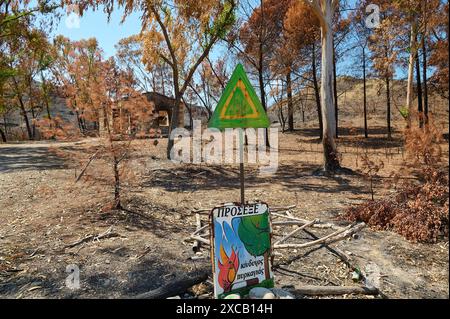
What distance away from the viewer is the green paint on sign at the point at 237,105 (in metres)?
3.29

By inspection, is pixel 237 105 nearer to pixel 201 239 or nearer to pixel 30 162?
pixel 201 239

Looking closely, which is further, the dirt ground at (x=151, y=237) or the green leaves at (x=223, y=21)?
the green leaves at (x=223, y=21)

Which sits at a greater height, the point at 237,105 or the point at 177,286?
the point at 237,105

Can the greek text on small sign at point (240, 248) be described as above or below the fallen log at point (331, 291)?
above

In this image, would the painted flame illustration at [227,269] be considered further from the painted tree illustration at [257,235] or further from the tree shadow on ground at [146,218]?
the tree shadow on ground at [146,218]

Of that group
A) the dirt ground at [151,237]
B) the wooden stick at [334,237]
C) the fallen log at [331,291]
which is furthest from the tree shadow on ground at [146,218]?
the fallen log at [331,291]

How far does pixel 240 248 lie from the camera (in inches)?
126

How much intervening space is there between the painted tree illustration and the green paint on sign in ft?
3.14

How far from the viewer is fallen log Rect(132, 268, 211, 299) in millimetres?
3311

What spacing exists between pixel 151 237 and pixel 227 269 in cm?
251

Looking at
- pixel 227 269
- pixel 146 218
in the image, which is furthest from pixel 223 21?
pixel 227 269

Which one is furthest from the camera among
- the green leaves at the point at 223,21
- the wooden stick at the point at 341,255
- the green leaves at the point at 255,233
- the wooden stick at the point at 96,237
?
the green leaves at the point at 223,21

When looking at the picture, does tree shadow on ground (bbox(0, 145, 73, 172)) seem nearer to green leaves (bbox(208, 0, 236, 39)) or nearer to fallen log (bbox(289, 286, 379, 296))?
green leaves (bbox(208, 0, 236, 39))
